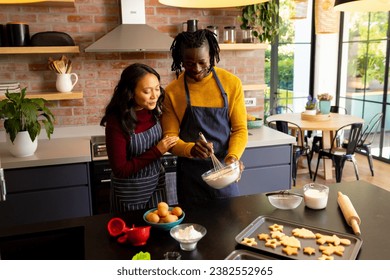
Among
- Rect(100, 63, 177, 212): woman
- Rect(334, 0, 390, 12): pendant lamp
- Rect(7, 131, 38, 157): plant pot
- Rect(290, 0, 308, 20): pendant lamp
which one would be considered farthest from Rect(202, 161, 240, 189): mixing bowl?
Rect(290, 0, 308, 20): pendant lamp

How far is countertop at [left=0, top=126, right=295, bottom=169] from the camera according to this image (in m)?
2.32

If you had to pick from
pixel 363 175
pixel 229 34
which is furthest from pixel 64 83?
pixel 363 175

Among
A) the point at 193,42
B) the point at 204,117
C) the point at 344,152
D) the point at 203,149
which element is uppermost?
the point at 193,42

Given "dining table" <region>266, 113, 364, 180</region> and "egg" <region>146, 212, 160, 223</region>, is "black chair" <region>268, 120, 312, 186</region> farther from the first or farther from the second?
"egg" <region>146, 212, 160, 223</region>

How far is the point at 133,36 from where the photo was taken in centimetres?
284

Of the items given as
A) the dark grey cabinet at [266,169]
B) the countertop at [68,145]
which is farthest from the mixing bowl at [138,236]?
the dark grey cabinet at [266,169]

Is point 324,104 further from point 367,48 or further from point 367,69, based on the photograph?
point 367,48

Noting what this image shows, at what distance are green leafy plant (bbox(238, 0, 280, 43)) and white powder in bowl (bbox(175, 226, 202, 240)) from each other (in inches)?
92.7

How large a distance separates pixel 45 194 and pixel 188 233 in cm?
148

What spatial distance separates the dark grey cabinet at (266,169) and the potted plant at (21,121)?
1.38m

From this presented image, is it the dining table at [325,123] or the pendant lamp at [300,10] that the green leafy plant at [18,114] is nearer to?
the dining table at [325,123]
